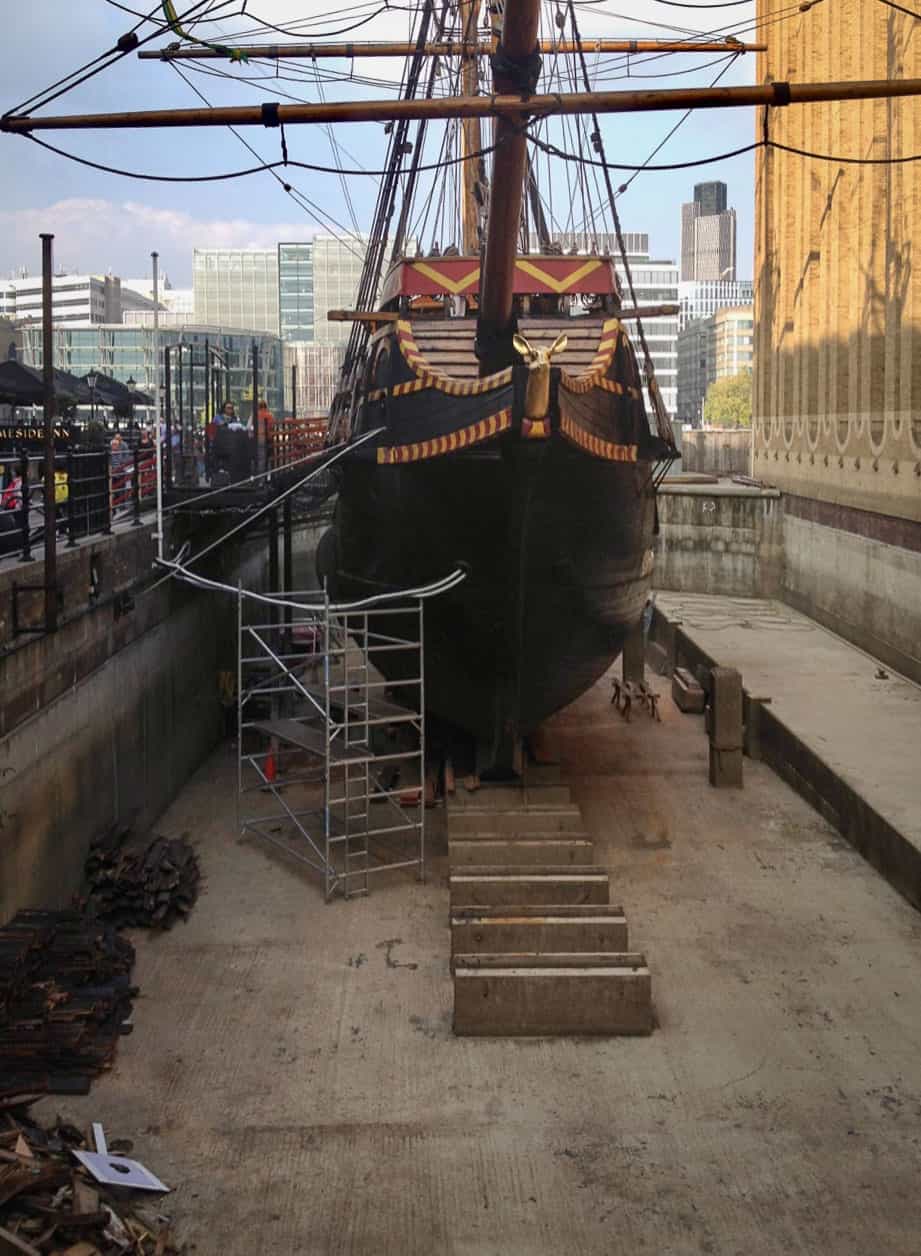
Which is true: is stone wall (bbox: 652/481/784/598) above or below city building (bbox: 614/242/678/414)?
below


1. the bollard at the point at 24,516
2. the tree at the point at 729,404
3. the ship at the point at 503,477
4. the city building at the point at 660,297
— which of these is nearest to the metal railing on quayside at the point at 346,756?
the ship at the point at 503,477

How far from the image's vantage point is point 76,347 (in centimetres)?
7244

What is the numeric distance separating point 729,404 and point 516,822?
104 m

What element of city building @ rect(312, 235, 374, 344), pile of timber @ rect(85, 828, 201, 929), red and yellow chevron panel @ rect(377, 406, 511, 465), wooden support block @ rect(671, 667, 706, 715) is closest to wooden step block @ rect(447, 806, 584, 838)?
pile of timber @ rect(85, 828, 201, 929)

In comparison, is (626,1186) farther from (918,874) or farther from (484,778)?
(484,778)

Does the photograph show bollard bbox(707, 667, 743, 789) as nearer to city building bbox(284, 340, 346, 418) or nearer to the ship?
the ship

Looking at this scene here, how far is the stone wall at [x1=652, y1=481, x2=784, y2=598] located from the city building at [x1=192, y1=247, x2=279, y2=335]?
82.8 metres

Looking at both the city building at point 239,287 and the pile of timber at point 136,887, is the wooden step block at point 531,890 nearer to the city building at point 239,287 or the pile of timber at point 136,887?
the pile of timber at point 136,887

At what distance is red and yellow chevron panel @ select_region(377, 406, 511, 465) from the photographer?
11477 millimetres

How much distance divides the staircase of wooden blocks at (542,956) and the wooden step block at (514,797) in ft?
6.77

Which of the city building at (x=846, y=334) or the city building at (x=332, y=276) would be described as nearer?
the city building at (x=846, y=334)

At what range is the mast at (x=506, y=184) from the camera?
9.25 meters

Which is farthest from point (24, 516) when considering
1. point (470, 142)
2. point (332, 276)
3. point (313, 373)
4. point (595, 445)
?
point (332, 276)

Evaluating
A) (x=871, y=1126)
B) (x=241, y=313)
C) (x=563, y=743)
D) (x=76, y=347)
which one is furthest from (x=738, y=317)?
(x=871, y=1126)
